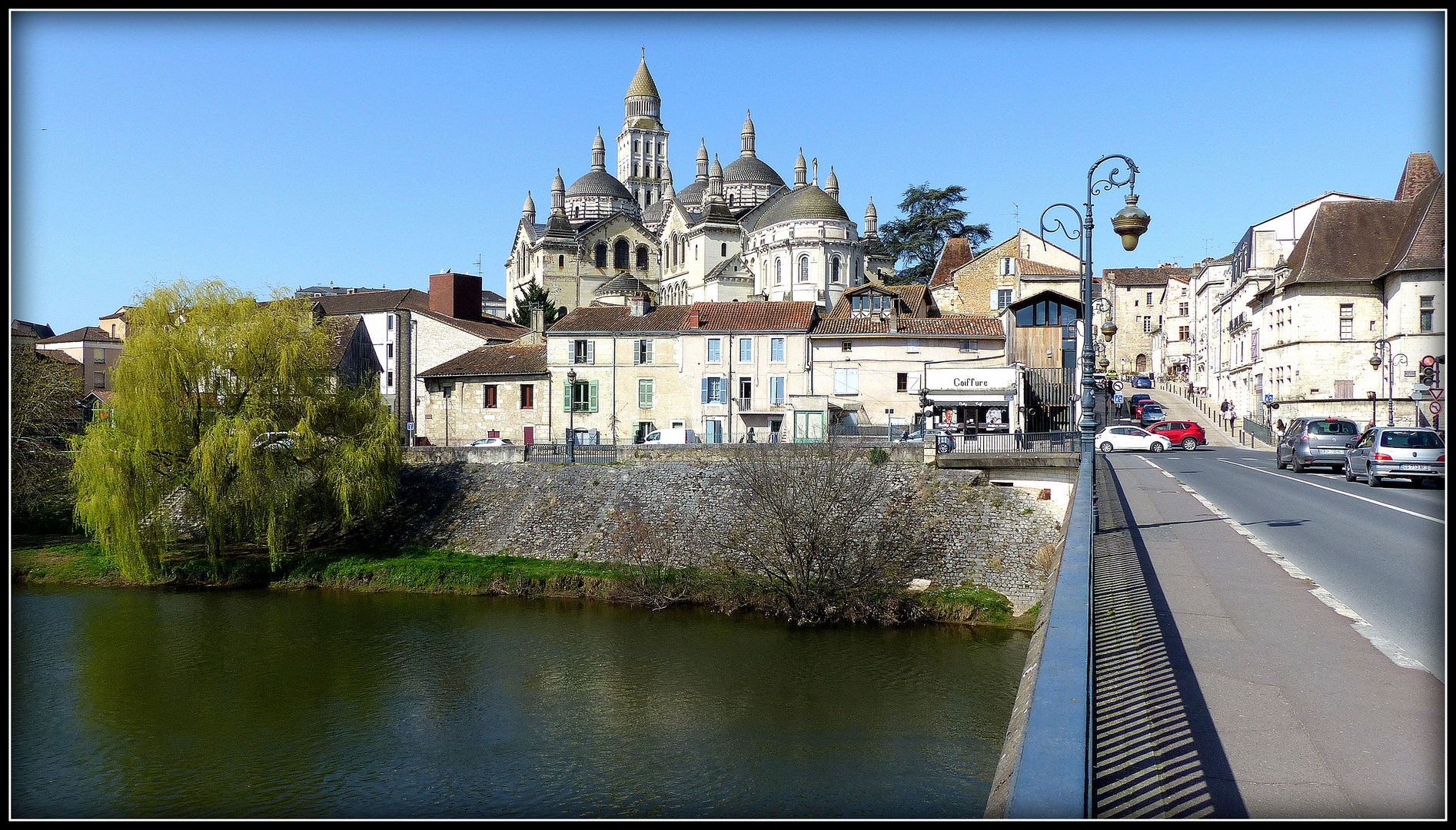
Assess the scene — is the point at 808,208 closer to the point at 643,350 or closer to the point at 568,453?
the point at 643,350

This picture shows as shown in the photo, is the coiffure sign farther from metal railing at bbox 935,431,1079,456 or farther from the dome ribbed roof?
the dome ribbed roof

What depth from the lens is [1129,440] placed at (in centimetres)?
3484

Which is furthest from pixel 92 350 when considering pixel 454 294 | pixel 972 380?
pixel 972 380

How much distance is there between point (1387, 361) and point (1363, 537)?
3659cm

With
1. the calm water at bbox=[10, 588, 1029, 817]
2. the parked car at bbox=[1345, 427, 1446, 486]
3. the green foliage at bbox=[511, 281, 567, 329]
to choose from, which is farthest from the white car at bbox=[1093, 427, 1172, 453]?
the green foliage at bbox=[511, 281, 567, 329]

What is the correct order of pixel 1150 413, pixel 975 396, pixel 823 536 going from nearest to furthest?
pixel 823 536
pixel 975 396
pixel 1150 413

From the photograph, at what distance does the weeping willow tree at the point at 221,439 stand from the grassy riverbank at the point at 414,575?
731mm

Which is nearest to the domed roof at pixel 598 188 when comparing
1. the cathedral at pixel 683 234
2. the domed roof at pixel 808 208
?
the cathedral at pixel 683 234

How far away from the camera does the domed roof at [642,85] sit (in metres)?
112

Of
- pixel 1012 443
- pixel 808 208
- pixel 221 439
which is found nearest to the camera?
pixel 221 439

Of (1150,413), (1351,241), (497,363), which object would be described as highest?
(1351,241)

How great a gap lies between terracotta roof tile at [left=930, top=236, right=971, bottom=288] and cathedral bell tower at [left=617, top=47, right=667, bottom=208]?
52695mm

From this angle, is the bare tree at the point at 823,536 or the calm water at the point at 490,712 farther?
the bare tree at the point at 823,536

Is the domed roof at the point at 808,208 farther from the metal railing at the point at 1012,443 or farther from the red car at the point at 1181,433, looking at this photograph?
the metal railing at the point at 1012,443
